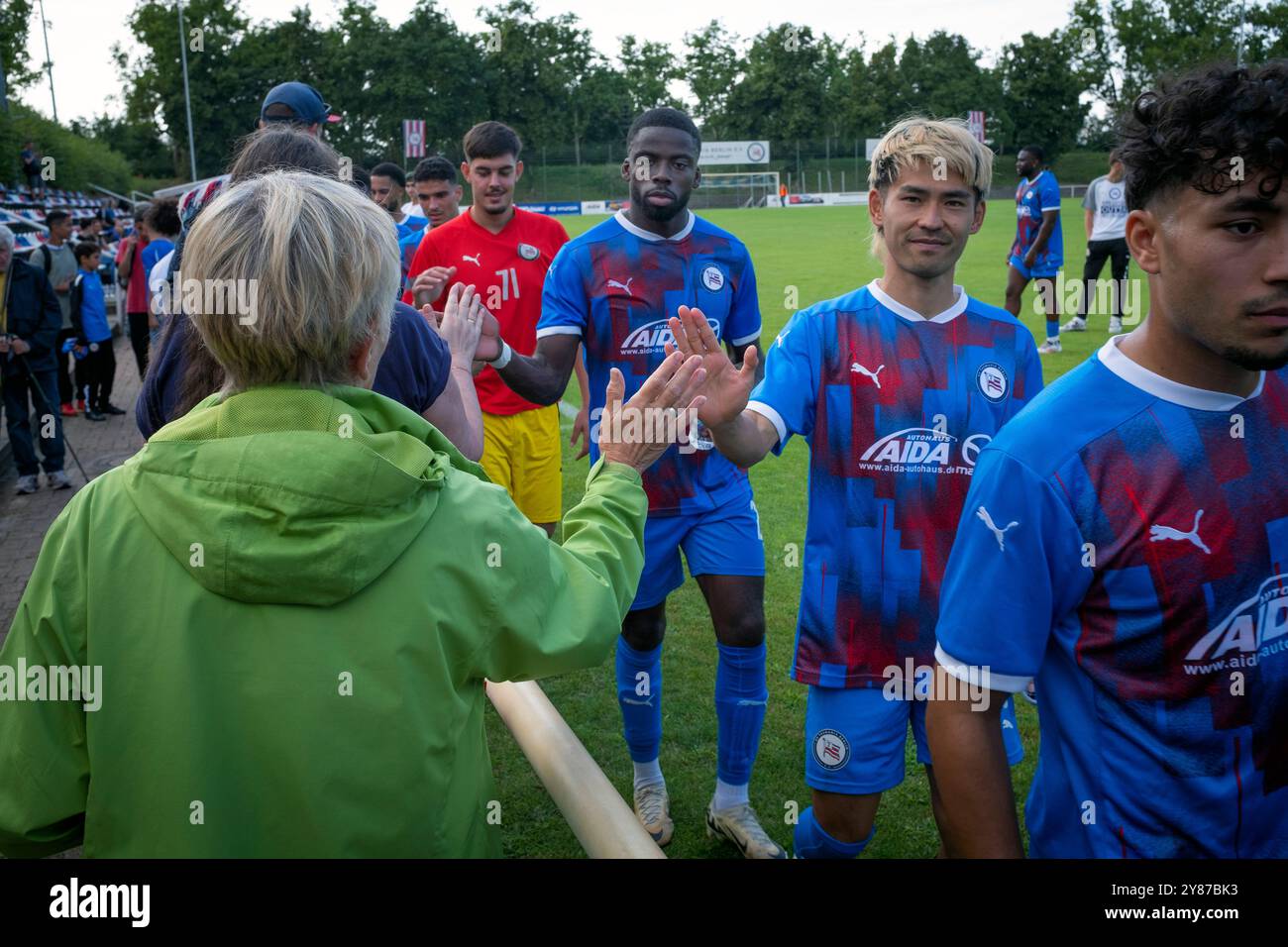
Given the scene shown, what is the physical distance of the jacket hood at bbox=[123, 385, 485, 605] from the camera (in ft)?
5.39

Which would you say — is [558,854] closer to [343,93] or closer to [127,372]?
[127,372]

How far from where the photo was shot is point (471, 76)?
74938mm

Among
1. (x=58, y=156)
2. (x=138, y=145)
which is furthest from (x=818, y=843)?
(x=138, y=145)

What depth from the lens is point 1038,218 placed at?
14633 millimetres

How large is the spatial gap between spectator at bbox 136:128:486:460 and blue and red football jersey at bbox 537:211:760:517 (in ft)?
5.26

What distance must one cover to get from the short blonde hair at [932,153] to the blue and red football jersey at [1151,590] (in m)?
1.61

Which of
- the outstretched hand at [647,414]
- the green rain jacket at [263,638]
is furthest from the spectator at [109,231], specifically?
the green rain jacket at [263,638]

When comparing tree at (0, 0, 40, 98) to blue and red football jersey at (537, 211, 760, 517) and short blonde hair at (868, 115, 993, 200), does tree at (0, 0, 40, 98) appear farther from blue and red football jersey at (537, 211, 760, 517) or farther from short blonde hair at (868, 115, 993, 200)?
short blonde hair at (868, 115, 993, 200)

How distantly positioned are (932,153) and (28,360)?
9301mm

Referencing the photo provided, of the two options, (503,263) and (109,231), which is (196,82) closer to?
(109,231)

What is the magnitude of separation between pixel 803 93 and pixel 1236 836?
77.0m

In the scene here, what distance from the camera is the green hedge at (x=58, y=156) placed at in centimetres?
2861

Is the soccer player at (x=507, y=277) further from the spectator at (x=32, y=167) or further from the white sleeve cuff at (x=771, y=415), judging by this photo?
the spectator at (x=32, y=167)
